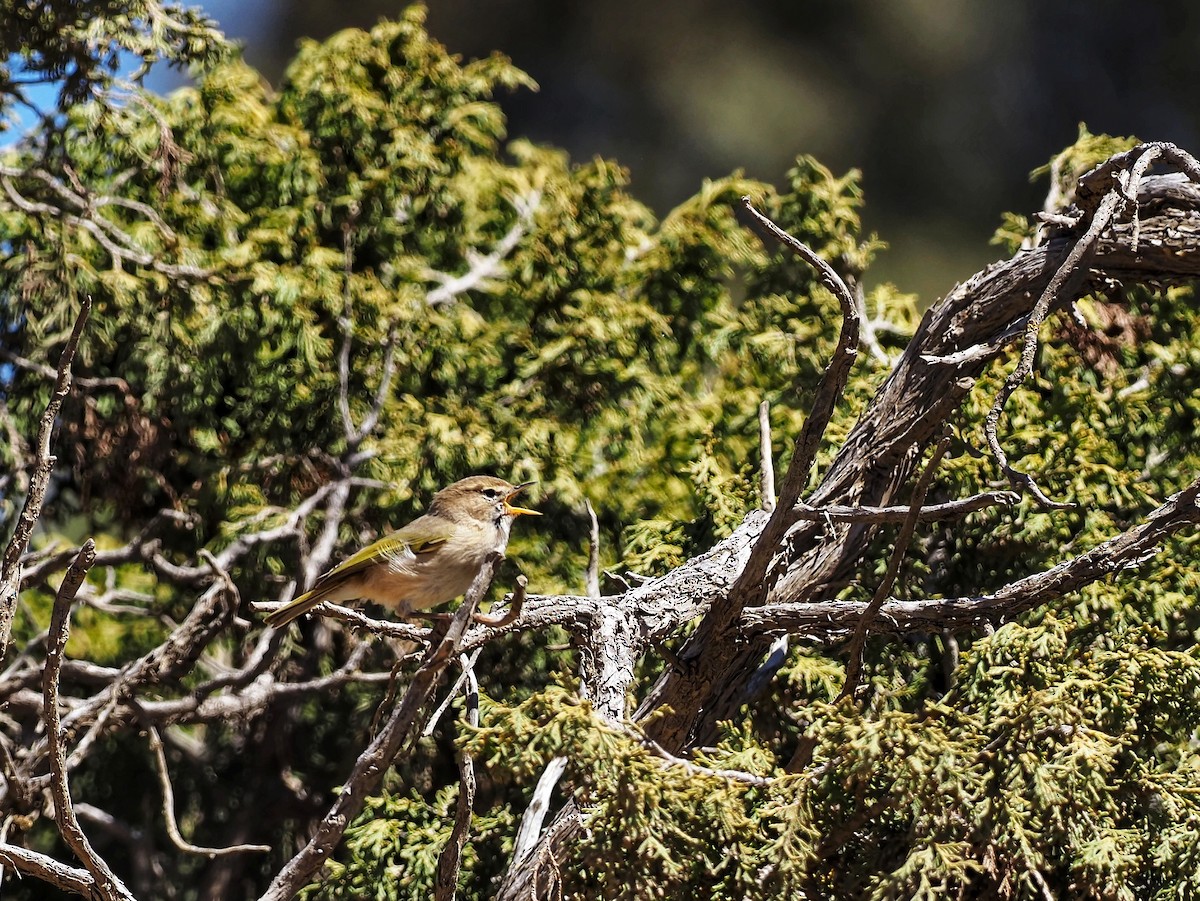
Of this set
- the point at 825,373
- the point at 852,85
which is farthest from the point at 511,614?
the point at 852,85

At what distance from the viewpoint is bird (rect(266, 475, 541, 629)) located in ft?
12.7

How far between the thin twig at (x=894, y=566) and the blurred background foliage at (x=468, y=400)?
32 cm

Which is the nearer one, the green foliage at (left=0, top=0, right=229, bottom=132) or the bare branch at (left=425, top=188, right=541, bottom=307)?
the green foliage at (left=0, top=0, right=229, bottom=132)

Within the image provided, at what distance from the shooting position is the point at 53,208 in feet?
16.3

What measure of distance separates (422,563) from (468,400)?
1780mm

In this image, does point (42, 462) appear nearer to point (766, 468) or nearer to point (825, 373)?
point (825, 373)

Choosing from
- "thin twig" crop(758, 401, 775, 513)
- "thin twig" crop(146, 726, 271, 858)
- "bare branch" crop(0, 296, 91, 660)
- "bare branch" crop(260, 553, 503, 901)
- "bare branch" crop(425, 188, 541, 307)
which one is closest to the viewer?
"bare branch" crop(260, 553, 503, 901)

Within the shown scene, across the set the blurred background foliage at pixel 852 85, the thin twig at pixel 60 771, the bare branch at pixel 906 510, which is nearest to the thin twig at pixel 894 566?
the bare branch at pixel 906 510

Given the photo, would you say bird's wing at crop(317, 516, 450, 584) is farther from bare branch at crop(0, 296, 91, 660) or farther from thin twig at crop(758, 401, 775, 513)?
bare branch at crop(0, 296, 91, 660)

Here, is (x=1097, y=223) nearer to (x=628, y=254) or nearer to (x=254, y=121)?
(x=628, y=254)

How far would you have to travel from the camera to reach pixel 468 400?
5.56 m

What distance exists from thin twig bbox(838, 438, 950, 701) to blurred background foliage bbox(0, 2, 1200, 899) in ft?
1.05

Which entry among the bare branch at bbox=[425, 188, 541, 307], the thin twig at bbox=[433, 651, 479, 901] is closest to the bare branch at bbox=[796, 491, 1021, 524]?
the thin twig at bbox=[433, 651, 479, 901]

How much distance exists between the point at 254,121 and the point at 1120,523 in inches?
150
